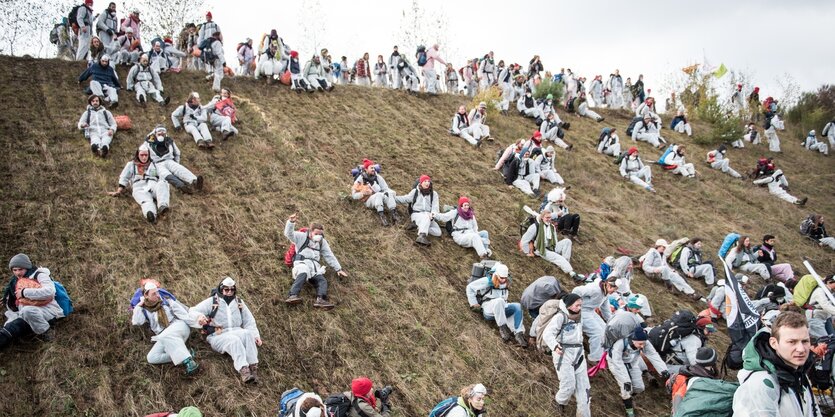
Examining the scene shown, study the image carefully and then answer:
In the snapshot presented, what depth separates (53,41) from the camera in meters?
17.2

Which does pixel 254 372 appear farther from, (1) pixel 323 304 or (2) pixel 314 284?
(2) pixel 314 284

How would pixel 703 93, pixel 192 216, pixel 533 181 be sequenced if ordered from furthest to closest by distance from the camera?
pixel 703 93, pixel 533 181, pixel 192 216

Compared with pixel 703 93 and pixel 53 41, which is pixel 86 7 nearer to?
pixel 53 41

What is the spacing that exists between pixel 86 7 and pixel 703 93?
2884 centimetres

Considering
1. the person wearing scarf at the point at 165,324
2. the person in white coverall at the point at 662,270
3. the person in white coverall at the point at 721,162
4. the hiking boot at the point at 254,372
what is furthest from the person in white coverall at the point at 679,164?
the person wearing scarf at the point at 165,324

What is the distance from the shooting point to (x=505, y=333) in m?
8.92

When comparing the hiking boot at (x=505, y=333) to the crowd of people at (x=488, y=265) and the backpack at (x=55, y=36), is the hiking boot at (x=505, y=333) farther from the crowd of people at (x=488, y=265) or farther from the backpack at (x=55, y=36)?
the backpack at (x=55, y=36)

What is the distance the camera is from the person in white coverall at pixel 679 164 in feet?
65.7

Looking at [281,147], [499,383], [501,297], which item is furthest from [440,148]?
[499,383]

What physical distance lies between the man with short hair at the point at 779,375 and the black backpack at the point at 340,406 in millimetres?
4122

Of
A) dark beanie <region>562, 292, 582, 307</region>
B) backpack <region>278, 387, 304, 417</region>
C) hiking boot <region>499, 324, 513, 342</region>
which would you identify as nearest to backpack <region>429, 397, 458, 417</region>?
backpack <region>278, 387, 304, 417</region>

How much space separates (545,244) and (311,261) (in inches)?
218

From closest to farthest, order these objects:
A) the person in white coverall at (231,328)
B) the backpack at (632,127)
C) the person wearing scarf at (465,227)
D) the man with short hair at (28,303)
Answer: the man with short hair at (28,303) → the person in white coverall at (231,328) → the person wearing scarf at (465,227) → the backpack at (632,127)

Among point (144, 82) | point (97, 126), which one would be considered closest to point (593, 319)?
point (97, 126)
